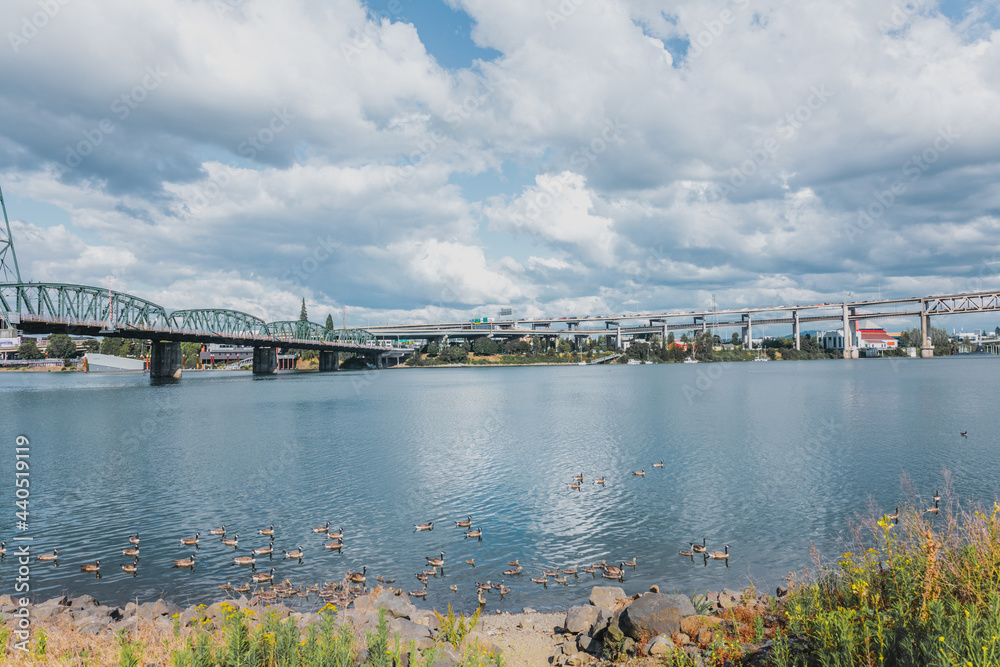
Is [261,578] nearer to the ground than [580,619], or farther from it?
nearer to the ground

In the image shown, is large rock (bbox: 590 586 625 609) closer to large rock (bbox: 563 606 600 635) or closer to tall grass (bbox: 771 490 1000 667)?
large rock (bbox: 563 606 600 635)

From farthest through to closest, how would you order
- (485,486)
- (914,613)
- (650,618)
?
(485,486) < (650,618) < (914,613)

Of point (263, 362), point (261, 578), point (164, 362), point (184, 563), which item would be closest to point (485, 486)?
point (261, 578)

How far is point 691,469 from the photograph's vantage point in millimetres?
38156

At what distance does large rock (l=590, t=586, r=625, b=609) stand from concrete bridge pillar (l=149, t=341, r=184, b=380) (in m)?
164

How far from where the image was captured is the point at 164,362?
157250 mm

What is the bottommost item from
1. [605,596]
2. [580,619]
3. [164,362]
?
[605,596]

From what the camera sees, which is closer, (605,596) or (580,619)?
(580,619)

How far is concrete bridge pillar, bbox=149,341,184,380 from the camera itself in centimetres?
15600

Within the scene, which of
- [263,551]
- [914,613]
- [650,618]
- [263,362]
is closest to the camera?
[914,613]

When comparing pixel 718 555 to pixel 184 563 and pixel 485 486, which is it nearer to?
pixel 485 486

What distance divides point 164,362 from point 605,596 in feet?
550

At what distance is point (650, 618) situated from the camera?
13281mm

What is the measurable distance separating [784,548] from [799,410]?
5142cm
